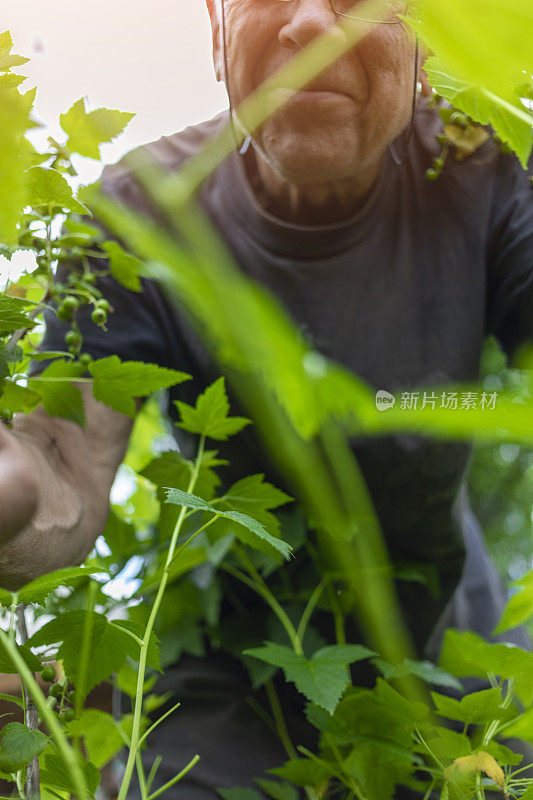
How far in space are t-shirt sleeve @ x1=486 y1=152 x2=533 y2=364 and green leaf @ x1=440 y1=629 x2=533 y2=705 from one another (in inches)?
18.7

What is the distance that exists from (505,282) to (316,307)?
219 millimetres

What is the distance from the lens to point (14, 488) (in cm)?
50

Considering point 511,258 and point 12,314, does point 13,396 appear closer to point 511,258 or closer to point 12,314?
point 12,314

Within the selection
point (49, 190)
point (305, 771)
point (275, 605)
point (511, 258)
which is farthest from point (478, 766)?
point (511, 258)

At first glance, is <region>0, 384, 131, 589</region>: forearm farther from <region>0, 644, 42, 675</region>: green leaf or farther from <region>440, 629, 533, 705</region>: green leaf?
<region>440, 629, 533, 705</region>: green leaf

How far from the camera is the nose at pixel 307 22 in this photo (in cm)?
49

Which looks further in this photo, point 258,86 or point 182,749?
point 182,749

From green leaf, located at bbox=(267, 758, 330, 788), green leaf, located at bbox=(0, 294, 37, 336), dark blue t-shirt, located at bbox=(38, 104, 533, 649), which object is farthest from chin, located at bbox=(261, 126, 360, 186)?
green leaf, located at bbox=(267, 758, 330, 788)

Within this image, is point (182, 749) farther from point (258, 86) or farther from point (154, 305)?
point (258, 86)

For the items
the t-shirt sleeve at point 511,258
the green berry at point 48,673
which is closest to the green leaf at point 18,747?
the green berry at point 48,673

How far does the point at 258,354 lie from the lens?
143 millimetres

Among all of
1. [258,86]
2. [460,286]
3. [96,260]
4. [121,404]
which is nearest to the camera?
[121,404]

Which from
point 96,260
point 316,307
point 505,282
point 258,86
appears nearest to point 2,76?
point 258,86

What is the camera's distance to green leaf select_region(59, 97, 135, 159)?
0.44 m
